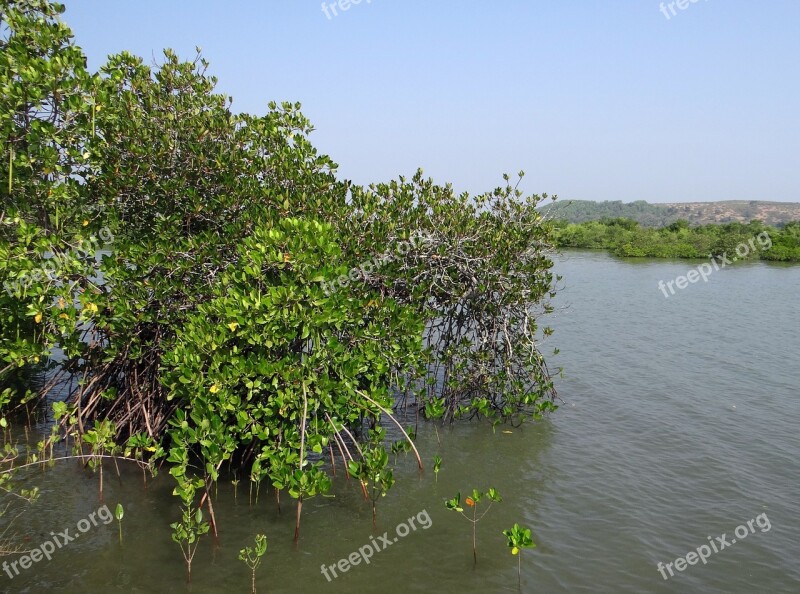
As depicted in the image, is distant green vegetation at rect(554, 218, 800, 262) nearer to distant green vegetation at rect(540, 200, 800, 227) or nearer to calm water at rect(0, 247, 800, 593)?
calm water at rect(0, 247, 800, 593)

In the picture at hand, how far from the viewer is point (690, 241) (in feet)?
177

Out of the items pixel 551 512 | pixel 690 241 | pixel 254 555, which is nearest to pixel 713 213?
pixel 690 241

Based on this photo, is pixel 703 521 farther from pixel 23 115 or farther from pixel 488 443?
pixel 23 115

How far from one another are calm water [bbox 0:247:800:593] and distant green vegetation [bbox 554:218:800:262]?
114ft

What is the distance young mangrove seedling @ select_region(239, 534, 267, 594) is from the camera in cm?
641

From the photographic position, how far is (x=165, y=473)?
357 inches

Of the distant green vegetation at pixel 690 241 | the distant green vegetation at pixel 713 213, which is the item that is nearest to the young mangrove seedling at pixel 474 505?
the distant green vegetation at pixel 690 241

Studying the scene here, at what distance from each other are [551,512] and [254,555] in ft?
13.3

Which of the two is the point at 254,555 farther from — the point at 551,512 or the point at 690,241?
the point at 690,241

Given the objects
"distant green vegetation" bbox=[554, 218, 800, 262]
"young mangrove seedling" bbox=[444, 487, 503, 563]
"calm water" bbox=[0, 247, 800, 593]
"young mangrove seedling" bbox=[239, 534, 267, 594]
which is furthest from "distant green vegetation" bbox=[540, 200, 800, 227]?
"young mangrove seedling" bbox=[239, 534, 267, 594]

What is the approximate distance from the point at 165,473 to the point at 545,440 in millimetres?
6436

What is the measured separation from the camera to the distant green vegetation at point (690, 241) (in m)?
50.3

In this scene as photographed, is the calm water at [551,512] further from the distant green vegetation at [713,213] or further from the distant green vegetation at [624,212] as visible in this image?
the distant green vegetation at [624,212]

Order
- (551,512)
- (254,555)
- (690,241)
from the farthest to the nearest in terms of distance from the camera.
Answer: (690,241), (551,512), (254,555)
